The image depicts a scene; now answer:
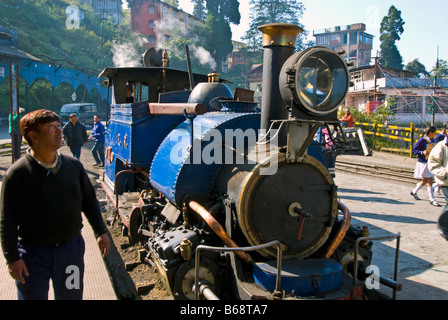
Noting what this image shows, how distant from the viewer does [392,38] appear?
51406mm

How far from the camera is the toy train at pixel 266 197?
120 inches

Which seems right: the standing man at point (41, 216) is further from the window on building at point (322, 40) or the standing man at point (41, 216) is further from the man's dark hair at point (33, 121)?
the window on building at point (322, 40)

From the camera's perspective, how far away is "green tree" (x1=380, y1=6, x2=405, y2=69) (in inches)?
2012

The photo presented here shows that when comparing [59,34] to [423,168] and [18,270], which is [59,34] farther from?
[18,270]

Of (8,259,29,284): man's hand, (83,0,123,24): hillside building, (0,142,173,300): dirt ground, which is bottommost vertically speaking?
(0,142,173,300): dirt ground

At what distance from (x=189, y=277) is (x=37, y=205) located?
143cm

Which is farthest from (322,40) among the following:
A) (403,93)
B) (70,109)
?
(70,109)

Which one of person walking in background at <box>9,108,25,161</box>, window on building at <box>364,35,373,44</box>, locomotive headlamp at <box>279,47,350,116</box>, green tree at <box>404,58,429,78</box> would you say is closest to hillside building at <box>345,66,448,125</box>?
green tree at <box>404,58,429,78</box>

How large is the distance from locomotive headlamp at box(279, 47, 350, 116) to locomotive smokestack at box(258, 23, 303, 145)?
1.43 feet

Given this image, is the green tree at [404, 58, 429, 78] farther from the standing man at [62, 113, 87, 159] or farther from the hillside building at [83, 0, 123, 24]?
the standing man at [62, 113, 87, 159]

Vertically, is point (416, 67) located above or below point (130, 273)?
above

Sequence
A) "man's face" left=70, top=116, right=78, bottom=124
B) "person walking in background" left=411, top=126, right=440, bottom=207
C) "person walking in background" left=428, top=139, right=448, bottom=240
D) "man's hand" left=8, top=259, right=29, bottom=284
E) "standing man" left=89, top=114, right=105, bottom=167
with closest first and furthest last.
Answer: "man's hand" left=8, top=259, right=29, bottom=284 → "person walking in background" left=428, top=139, right=448, bottom=240 → "person walking in background" left=411, top=126, right=440, bottom=207 → "man's face" left=70, top=116, right=78, bottom=124 → "standing man" left=89, top=114, right=105, bottom=167

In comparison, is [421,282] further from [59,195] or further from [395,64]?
[395,64]

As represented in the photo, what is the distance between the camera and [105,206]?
7781 mm
